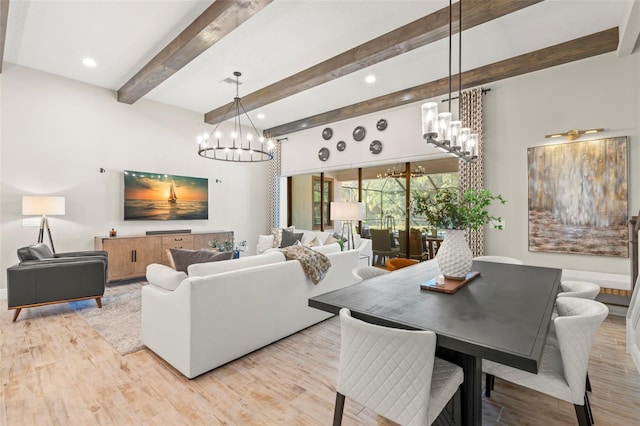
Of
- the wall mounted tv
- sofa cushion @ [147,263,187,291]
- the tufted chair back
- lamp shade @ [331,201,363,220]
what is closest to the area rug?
sofa cushion @ [147,263,187,291]

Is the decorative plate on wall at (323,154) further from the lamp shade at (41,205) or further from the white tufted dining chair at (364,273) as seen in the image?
the lamp shade at (41,205)

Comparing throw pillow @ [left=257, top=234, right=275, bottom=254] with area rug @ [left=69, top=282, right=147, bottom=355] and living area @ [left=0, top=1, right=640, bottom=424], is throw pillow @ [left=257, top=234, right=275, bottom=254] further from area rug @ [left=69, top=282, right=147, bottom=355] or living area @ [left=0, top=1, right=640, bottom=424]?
area rug @ [left=69, top=282, right=147, bottom=355]

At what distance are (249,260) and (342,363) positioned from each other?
154 centimetres

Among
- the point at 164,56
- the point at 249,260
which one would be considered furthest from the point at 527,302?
the point at 164,56

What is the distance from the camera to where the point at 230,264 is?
2.63 metres

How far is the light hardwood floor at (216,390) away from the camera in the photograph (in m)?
1.90

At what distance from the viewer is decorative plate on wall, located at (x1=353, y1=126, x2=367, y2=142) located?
20.6ft

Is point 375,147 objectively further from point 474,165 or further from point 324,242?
point 324,242

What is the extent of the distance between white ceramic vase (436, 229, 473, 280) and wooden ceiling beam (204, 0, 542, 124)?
2.30 metres

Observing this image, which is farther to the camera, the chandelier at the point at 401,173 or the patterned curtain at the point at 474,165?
the chandelier at the point at 401,173

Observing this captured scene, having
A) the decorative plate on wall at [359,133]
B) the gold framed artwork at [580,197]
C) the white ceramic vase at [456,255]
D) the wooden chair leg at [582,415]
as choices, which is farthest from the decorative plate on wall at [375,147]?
the wooden chair leg at [582,415]

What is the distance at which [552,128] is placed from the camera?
168 inches

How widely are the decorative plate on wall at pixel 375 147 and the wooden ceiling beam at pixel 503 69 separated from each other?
63 cm

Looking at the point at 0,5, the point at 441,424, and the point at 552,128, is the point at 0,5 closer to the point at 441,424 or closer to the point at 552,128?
the point at 441,424
